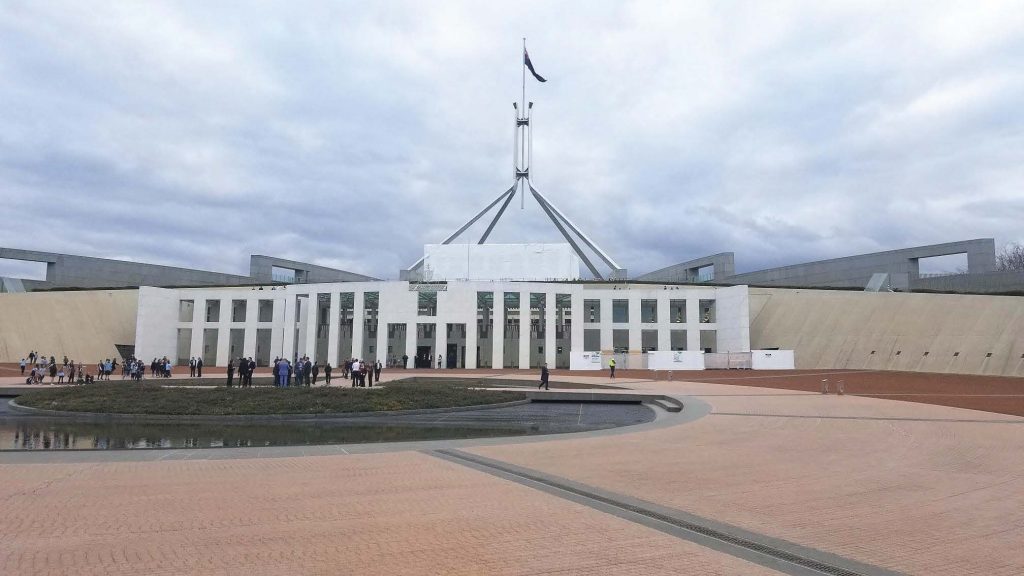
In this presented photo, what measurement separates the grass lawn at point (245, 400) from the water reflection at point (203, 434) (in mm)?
1061

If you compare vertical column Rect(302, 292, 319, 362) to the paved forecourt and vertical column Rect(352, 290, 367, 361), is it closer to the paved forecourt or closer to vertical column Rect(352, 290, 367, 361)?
vertical column Rect(352, 290, 367, 361)

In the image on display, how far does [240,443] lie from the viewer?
12.4m

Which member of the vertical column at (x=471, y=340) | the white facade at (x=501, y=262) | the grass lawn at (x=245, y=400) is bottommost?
the grass lawn at (x=245, y=400)

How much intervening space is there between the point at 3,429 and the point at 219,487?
397 inches

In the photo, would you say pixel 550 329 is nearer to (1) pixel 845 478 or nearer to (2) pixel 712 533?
(1) pixel 845 478

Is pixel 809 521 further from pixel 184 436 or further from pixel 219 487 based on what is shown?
pixel 184 436

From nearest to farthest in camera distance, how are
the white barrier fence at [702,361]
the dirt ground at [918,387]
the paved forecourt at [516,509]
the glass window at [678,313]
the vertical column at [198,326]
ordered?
the paved forecourt at [516,509] → the dirt ground at [918,387] → the white barrier fence at [702,361] → the vertical column at [198,326] → the glass window at [678,313]

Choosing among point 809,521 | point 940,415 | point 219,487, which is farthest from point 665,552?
point 940,415

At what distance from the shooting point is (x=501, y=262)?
6262 centimetres

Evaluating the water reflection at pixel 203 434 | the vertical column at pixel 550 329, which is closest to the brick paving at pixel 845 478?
the water reflection at pixel 203 434

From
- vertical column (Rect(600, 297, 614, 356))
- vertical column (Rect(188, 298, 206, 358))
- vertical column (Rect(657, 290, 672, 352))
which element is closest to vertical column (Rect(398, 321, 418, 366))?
vertical column (Rect(600, 297, 614, 356))

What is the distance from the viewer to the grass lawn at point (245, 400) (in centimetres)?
1670

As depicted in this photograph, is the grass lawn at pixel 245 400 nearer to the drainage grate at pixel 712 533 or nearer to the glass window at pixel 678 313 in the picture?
the drainage grate at pixel 712 533

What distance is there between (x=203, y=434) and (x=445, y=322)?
36.3 m
